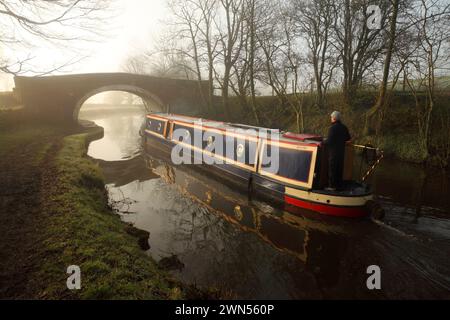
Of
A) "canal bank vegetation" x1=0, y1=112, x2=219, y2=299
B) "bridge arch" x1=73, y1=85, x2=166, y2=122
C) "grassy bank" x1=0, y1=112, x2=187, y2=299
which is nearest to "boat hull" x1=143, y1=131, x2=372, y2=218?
"canal bank vegetation" x1=0, y1=112, x2=219, y2=299

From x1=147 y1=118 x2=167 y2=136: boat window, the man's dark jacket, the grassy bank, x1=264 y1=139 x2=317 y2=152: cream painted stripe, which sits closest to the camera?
the grassy bank

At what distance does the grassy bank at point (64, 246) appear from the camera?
3.57 meters

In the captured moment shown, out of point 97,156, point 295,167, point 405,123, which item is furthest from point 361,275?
point 97,156

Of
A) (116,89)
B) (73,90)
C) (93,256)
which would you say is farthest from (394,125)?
(73,90)

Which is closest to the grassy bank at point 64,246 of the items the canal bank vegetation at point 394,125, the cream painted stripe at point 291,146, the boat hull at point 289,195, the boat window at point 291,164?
the boat hull at point 289,195

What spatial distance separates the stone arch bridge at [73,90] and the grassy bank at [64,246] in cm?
1506

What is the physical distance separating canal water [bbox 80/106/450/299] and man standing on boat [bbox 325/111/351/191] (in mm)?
1032

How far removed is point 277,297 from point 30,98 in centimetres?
2524

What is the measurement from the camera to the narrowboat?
704cm

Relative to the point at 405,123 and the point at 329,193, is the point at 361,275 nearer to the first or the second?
the point at 329,193

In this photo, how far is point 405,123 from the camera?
1346cm

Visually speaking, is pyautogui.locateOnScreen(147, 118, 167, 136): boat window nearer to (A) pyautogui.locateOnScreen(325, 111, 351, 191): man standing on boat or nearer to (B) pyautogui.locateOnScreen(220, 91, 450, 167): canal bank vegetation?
(B) pyautogui.locateOnScreen(220, 91, 450, 167): canal bank vegetation

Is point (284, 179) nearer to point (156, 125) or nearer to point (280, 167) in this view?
point (280, 167)

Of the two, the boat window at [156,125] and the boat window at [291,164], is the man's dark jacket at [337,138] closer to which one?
the boat window at [291,164]
